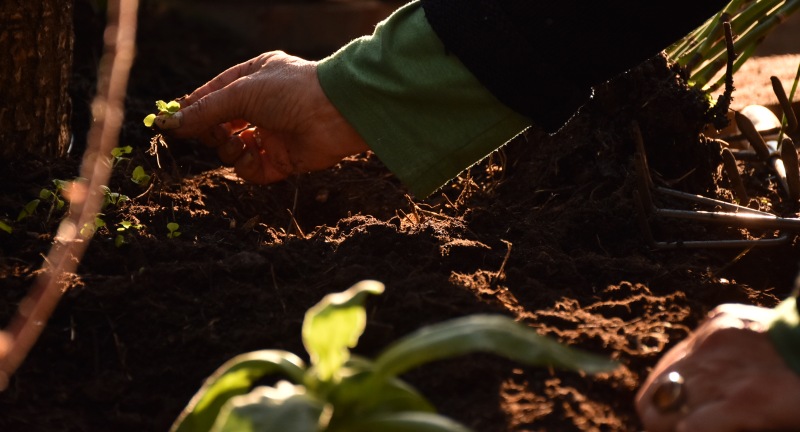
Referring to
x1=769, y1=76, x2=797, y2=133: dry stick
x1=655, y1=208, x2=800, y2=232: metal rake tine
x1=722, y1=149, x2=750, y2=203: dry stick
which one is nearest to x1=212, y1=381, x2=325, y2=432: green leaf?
x1=655, y1=208, x2=800, y2=232: metal rake tine

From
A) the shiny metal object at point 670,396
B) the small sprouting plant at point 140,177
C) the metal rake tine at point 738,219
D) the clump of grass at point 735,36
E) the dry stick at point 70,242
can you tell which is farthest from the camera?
the clump of grass at point 735,36

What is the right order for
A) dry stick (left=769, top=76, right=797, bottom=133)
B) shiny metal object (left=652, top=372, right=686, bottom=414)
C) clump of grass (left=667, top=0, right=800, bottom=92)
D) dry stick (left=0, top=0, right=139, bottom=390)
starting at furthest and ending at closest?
clump of grass (left=667, top=0, right=800, bottom=92) → dry stick (left=769, top=76, right=797, bottom=133) → dry stick (left=0, top=0, right=139, bottom=390) → shiny metal object (left=652, top=372, right=686, bottom=414)

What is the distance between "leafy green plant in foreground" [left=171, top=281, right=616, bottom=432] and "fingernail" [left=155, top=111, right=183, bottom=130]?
0.93m

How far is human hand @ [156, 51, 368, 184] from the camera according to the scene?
1.93 m

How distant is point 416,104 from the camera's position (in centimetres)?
188

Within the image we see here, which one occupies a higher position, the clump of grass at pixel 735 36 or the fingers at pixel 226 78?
the clump of grass at pixel 735 36

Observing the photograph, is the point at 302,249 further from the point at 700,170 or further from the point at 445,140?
the point at 700,170

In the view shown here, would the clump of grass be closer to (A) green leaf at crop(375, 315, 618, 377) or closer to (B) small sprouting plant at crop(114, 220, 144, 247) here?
(B) small sprouting plant at crop(114, 220, 144, 247)

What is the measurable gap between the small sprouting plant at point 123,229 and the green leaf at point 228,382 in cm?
65

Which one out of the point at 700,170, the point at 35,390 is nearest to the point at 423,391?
the point at 35,390

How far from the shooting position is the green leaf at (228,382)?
109 cm

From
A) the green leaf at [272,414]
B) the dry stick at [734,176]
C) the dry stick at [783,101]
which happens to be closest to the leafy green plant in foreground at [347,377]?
the green leaf at [272,414]

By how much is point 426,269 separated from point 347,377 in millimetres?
604

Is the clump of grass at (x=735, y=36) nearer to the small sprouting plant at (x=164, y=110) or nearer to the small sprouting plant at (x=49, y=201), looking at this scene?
the small sprouting plant at (x=164, y=110)
